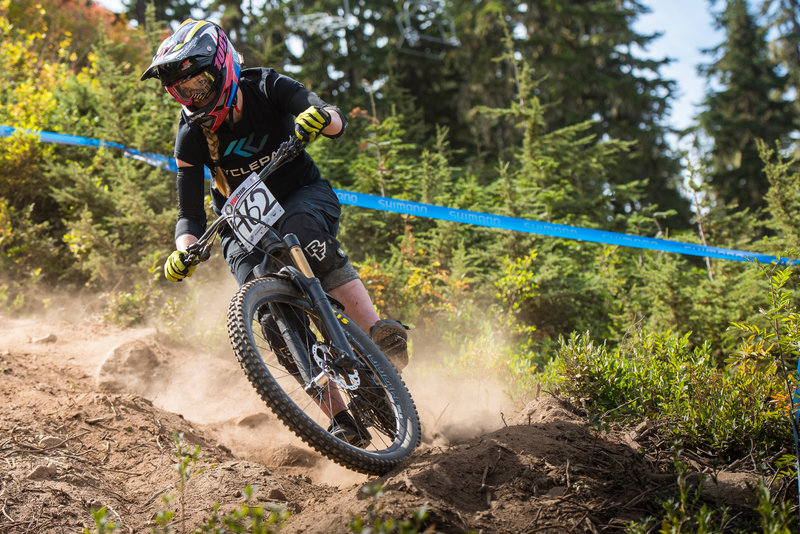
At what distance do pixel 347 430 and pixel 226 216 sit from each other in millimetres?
1221

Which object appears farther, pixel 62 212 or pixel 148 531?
pixel 62 212

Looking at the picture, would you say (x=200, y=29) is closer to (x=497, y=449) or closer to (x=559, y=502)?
(x=497, y=449)

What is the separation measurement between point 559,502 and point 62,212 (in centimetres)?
817

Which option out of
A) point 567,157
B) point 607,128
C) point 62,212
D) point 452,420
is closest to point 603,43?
point 607,128

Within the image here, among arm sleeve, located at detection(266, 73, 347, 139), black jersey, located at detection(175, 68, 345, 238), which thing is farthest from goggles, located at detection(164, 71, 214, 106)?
arm sleeve, located at detection(266, 73, 347, 139)

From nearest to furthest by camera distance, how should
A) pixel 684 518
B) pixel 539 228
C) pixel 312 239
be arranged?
pixel 684 518, pixel 312 239, pixel 539 228

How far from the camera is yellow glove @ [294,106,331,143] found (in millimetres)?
3021

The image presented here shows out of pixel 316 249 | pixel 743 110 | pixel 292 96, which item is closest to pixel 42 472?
pixel 316 249

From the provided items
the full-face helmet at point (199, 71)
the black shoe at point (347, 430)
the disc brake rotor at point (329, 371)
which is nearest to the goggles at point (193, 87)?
the full-face helmet at point (199, 71)

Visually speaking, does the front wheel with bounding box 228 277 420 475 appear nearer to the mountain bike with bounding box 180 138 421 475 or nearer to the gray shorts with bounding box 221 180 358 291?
the mountain bike with bounding box 180 138 421 475

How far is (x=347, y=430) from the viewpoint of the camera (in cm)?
284

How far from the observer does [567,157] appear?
9.35m

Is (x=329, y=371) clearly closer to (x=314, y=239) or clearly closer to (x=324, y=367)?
(x=324, y=367)

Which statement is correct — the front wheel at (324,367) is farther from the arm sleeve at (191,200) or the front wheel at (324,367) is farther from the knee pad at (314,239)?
the arm sleeve at (191,200)
